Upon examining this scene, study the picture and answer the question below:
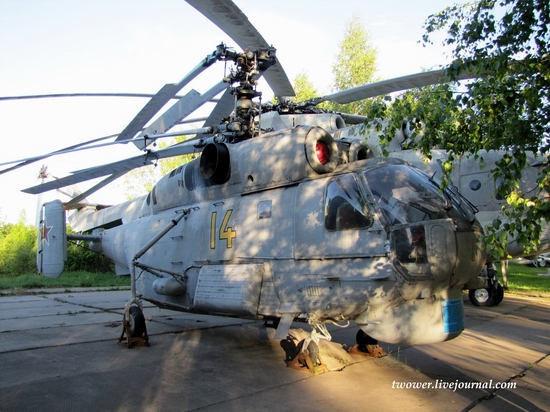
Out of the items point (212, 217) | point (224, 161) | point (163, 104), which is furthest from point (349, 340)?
point (163, 104)

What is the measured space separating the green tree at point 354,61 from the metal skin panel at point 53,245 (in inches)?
999

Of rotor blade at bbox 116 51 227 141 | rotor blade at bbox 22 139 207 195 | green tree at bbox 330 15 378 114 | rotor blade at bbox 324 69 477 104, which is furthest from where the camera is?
green tree at bbox 330 15 378 114

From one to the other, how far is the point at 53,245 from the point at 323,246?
5.15 meters

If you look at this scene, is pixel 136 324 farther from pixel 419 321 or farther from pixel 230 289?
pixel 419 321

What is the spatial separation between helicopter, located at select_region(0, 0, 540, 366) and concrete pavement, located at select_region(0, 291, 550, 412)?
22.3 inches

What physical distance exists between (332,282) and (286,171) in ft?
5.06

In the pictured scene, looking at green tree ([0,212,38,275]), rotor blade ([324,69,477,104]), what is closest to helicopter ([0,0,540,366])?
rotor blade ([324,69,477,104])

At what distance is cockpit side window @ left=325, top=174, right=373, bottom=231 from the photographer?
190 inches

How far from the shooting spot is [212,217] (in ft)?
21.5

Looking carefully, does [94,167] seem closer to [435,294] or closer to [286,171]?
[286,171]

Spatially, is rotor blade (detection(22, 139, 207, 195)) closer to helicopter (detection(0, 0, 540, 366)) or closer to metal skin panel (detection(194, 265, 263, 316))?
helicopter (detection(0, 0, 540, 366))

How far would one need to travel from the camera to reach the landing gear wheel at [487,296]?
11.4 m

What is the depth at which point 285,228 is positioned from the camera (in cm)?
548

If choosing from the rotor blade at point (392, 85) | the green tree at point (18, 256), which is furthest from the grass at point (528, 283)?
the green tree at point (18, 256)
